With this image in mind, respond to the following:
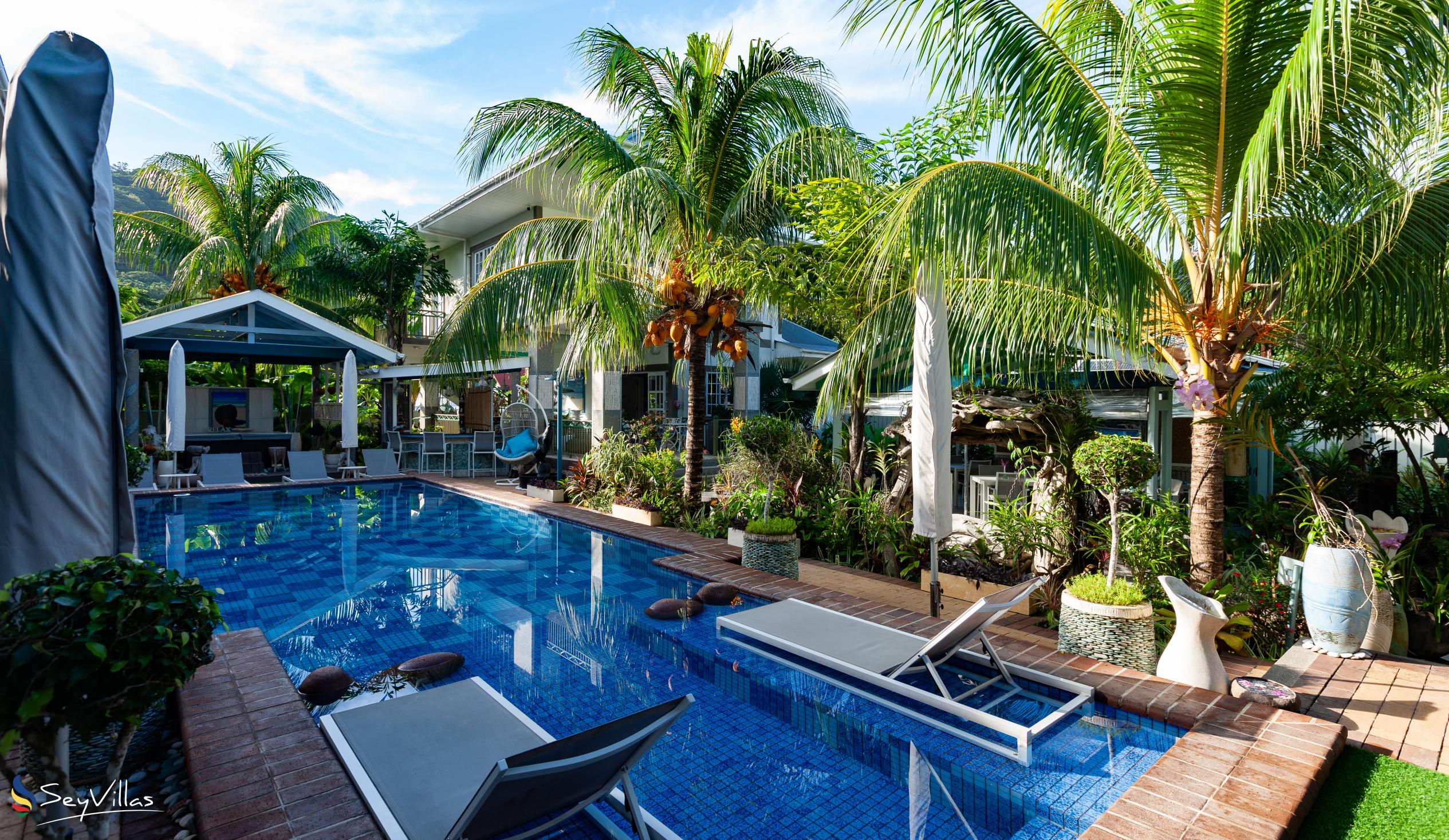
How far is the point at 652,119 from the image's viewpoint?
32.9 ft

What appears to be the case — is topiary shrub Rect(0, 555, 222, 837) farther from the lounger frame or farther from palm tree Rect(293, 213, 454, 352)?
palm tree Rect(293, 213, 454, 352)

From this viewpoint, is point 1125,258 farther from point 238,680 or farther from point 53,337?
point 238,680

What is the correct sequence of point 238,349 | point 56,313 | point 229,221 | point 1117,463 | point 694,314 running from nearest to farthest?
1. point 56,313
2. point 1117,463
3. point 694,314
4. point 238,349
5. point 229,221

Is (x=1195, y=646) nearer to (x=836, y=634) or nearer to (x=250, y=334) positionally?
(x=836, y=634)

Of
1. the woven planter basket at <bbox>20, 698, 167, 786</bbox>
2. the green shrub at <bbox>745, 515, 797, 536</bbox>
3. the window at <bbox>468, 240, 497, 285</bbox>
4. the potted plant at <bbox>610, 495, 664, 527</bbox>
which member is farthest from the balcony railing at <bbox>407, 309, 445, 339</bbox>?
the woven planter basket at <bbox>20, 698, 167, 786</bbox>

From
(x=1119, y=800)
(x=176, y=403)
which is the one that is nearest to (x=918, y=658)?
(x=1119, y=800)

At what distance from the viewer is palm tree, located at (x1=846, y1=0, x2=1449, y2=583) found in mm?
4723

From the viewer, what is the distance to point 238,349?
16.4 metres

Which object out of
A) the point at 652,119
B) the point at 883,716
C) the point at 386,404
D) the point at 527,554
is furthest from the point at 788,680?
the point at 386,404

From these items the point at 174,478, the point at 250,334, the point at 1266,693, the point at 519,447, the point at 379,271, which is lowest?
the point at 1266,693

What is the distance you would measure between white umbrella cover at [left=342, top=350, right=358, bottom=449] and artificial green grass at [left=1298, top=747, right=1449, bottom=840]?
16408 mm

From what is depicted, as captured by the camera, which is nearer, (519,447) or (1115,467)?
(1115,467)

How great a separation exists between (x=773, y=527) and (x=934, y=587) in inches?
83.0

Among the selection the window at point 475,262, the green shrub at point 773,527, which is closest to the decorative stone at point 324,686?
the green shrub at point 773,527
